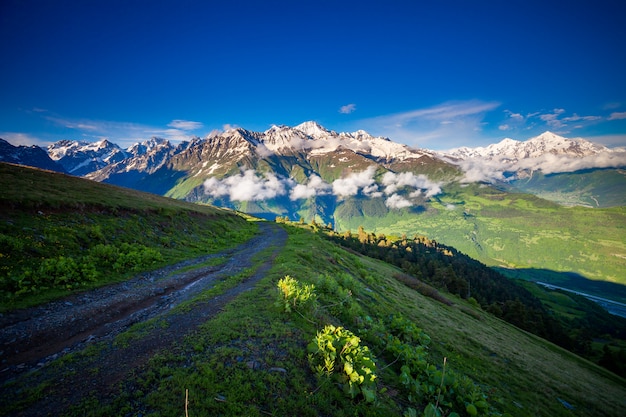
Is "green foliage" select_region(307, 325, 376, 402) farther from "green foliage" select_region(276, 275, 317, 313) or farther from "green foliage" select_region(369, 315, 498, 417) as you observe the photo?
"green foliage" select_region(276, 275, 317, 313)

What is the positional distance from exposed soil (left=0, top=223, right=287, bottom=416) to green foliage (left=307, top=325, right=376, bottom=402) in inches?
A: 233

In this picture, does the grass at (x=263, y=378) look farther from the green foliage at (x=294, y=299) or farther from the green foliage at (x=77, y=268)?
the green foliage at (x=77, y=268)

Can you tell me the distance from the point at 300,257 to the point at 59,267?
20.3 meters

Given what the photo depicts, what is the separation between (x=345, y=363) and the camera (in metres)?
8.52

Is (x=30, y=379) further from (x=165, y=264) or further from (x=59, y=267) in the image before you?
(x=165, y=264)

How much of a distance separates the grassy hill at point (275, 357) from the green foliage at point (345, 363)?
4 centimetres

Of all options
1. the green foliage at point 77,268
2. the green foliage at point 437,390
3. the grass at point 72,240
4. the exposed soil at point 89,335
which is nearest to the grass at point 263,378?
the green foliage at point 437,390

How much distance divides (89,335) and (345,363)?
443 inches

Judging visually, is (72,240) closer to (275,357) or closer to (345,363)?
(275,357)

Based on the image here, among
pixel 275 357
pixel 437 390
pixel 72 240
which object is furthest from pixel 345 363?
pixel 72 240

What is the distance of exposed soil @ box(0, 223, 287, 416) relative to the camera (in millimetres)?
7102

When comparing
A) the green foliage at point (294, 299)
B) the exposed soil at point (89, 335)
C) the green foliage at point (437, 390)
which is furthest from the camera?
the green foliage at point (294, 299)

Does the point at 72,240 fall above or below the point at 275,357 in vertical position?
above

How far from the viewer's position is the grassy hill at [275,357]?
718 cm
